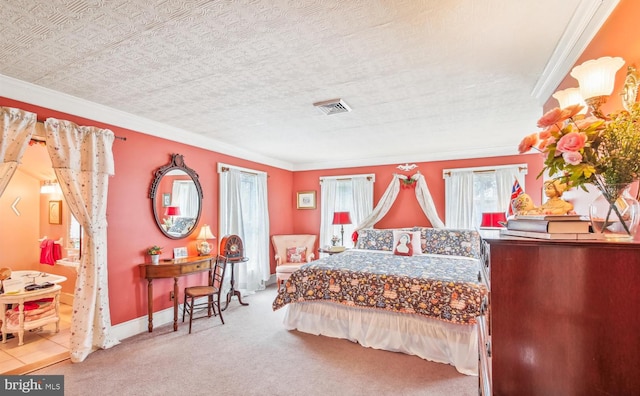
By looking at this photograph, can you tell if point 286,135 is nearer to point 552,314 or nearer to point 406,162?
point 406,162

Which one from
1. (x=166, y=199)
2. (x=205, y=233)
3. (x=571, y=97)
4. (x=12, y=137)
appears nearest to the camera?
(x=571, y=97)

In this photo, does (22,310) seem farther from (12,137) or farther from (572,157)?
(572,157)

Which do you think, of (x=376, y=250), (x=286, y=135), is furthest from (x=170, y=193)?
(x=376, y=250)

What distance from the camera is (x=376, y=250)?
497cm

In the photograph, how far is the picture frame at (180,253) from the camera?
3928 millimetres

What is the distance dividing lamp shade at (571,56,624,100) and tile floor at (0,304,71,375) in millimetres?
4385

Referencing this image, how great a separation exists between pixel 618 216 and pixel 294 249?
5087 millimetres

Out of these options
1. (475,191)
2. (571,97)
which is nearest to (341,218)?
(475,191)

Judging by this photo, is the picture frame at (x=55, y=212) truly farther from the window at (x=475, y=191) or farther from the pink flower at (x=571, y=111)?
the window at (x=475, y=191)

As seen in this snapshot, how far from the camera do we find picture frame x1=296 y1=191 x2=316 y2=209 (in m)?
6.42

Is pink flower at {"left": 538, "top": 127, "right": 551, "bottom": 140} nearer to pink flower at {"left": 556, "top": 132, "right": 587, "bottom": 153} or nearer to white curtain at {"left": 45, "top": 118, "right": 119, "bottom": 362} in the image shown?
pink flower at {"left": 556, "top": 132, "right": 587, "bottom": 153}

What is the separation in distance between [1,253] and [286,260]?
172 inches

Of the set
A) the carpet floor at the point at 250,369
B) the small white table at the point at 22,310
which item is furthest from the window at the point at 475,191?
the small white table at the point at 22,310

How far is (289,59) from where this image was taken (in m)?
2.14
